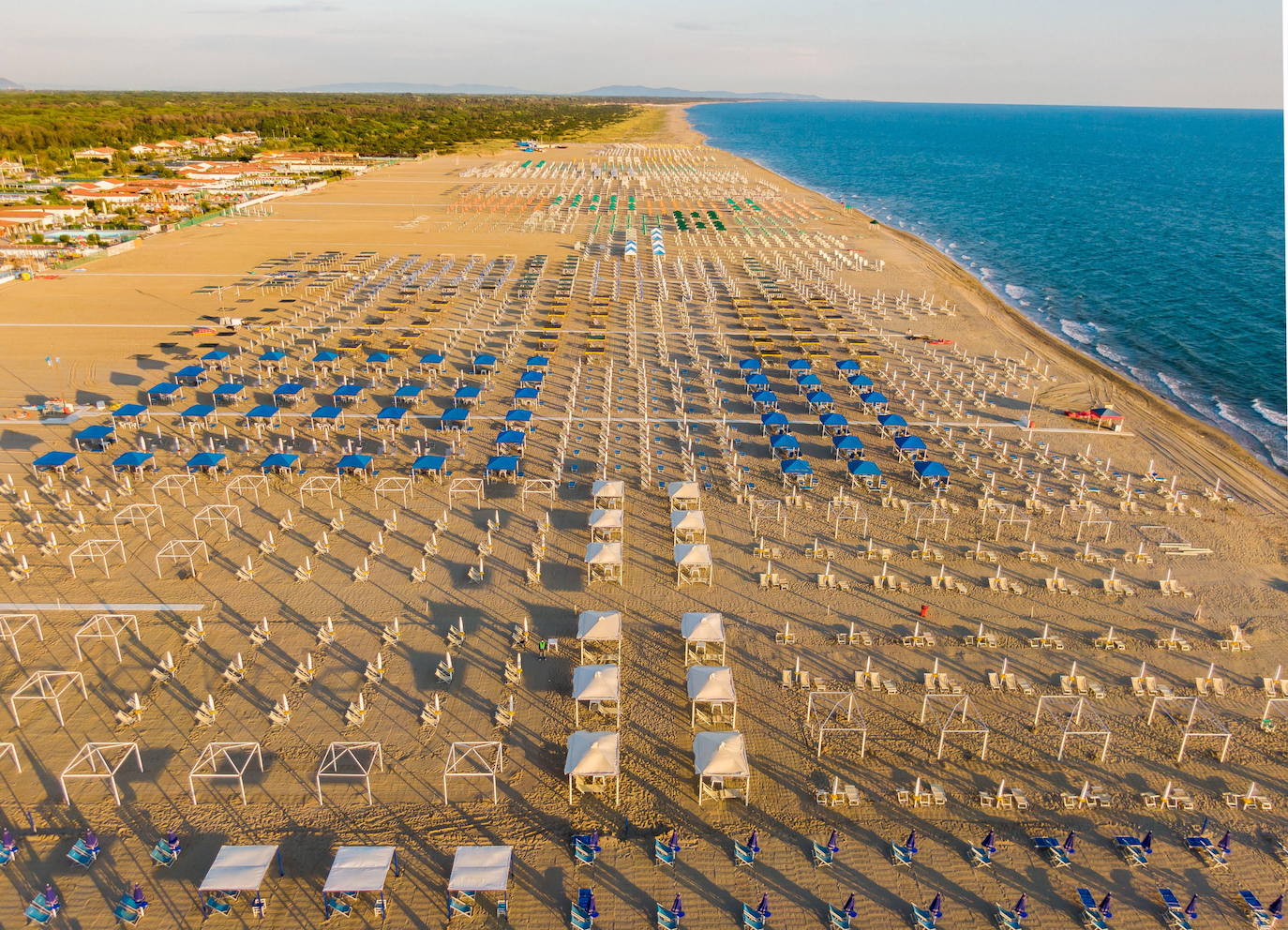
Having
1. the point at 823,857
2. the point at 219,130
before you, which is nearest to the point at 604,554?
the point at 823,857

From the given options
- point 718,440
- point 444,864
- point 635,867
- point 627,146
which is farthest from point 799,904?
point 627,146

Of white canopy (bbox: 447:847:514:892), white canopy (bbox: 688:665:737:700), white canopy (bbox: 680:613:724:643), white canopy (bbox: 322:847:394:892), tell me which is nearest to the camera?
white canopy (bbox: 322:847:394:892)

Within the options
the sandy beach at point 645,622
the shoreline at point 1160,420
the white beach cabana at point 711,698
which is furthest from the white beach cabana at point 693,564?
the shoreline at point 1160,420

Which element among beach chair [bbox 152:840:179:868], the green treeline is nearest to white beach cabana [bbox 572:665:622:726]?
beach chair [bbox 152:840:179:868]

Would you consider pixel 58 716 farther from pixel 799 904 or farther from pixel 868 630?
pixel 868 630

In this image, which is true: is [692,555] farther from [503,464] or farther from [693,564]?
[503,464]

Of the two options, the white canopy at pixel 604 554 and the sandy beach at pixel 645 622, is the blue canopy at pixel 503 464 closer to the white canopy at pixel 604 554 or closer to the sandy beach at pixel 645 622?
the sandy beach at pixel 645 622

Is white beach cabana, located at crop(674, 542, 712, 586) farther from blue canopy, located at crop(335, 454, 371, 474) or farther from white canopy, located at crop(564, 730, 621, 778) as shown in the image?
blue canopy, located at crop(335, 454, 371, 474)
